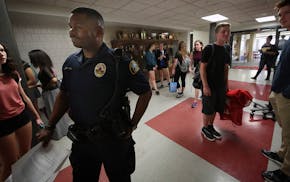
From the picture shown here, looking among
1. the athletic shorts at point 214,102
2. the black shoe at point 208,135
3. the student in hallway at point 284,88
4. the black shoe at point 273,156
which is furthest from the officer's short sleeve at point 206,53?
the black shoe at point 273,156

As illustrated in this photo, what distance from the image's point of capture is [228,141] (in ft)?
6.49

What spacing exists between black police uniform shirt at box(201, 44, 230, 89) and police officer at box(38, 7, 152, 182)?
3.91 feet

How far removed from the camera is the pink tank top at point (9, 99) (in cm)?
111

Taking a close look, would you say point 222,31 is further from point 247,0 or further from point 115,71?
point 247,0

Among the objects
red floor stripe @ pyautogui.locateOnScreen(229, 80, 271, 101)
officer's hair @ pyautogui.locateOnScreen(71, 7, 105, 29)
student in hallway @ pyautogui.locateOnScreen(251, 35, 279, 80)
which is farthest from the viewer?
student in hallway @ pyautogui.locateOnScreen(251, 35, 279, 80)

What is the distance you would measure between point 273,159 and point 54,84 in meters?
3.11

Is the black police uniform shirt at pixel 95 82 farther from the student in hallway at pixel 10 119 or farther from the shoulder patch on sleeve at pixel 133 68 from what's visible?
the student in hallway at pixel 10 119

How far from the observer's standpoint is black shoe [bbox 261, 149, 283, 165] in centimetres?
154

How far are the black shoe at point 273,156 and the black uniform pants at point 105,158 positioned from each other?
169 cm

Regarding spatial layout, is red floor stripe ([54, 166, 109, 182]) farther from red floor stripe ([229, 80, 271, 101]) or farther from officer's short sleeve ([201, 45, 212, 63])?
red floor stripe ([229, 80, 271, 101])

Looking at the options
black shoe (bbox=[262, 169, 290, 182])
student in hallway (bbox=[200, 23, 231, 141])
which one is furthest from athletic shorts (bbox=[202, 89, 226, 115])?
black shoe (bbox=[262, 169, 290, 182])

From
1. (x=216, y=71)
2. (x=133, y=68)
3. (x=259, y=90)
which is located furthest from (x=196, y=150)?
(x=259, y=90)

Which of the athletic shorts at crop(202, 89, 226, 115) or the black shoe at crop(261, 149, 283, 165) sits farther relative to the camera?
the athletic shorts at crop(202, 89, 226, 115)

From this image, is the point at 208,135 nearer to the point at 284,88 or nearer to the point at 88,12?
the point at 284,88
